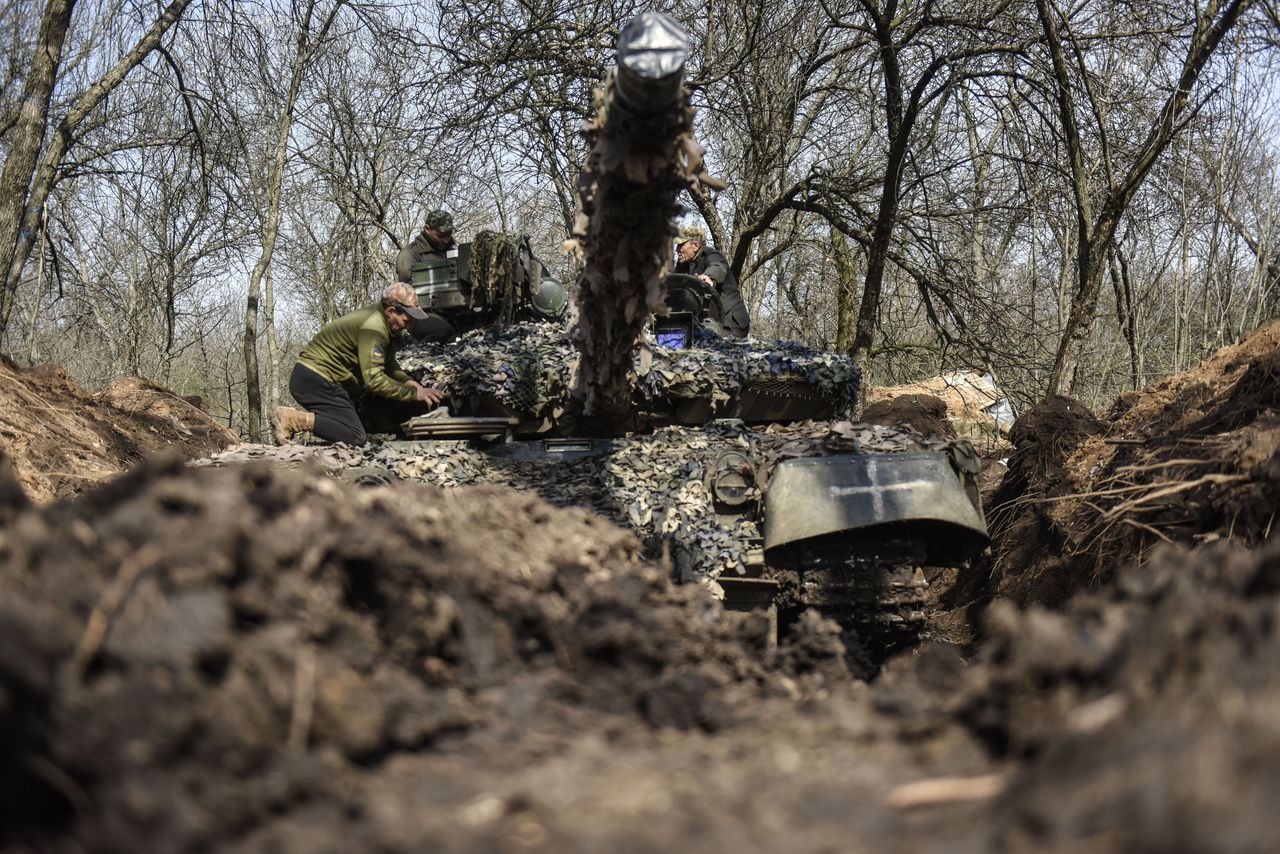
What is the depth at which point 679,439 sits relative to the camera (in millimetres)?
5973

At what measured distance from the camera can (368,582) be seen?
227cm

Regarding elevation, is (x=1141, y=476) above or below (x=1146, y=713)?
above

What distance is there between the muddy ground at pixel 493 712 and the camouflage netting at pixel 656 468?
8.50 feet

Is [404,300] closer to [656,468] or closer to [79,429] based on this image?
[656,468]

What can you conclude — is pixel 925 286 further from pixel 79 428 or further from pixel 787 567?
pixel 79 428

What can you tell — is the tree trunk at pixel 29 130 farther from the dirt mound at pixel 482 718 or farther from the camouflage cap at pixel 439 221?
the dirt mound at pixel 482 718

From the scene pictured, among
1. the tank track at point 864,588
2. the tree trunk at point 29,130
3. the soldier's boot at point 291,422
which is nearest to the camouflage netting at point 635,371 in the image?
the soldier's boot at point 291,422

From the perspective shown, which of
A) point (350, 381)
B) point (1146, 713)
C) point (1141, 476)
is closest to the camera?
point (1146, 713)

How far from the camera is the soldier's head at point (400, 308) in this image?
6.41m

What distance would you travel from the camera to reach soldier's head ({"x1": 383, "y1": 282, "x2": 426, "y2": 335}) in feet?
21.0

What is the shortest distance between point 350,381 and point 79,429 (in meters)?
4.63

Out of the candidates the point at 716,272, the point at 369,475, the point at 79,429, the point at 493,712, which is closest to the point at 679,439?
the point at 369,475

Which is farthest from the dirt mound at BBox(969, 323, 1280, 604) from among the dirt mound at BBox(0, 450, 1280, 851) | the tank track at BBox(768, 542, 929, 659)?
the dirt mound at BBox(0, 450, 1280, 851)

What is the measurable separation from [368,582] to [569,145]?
509 inches
